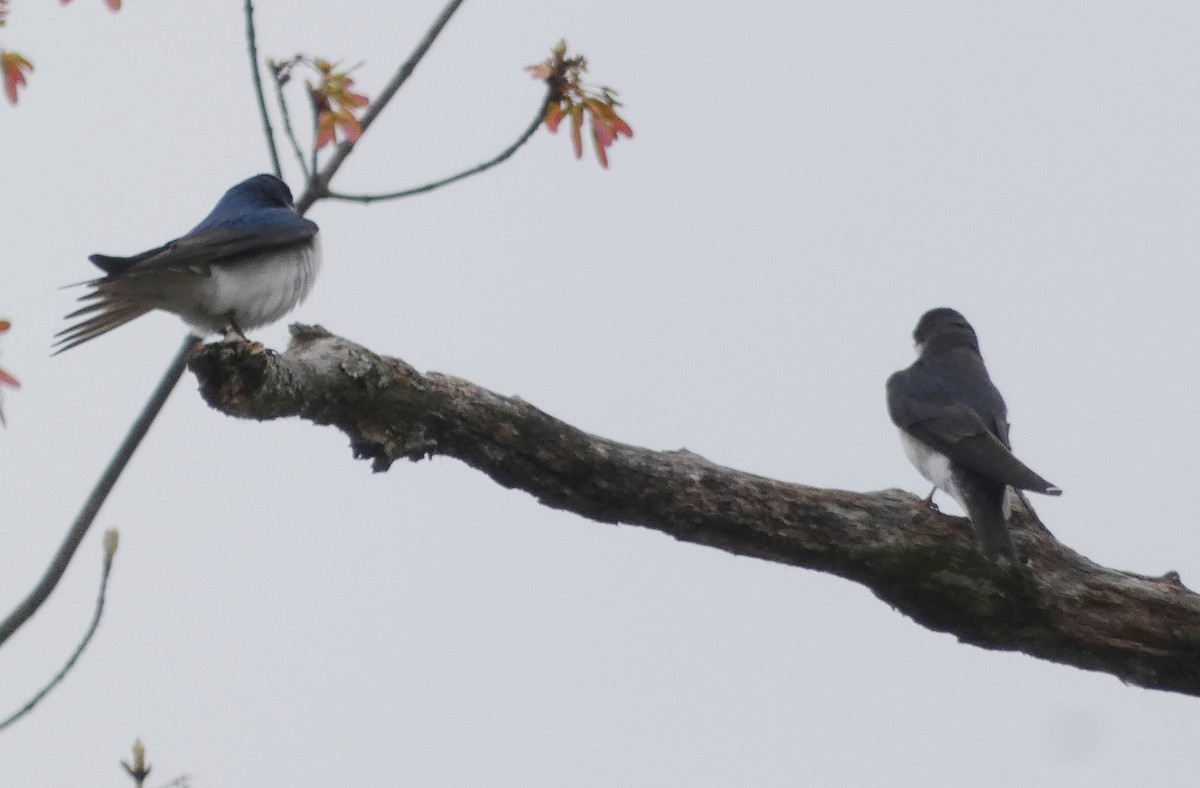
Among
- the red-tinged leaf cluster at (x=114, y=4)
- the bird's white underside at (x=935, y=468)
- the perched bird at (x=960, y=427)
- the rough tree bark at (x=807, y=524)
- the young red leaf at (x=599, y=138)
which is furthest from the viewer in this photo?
the bird's white underside at (x=935, y=468)

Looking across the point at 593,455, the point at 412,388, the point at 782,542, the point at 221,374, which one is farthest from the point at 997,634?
the point at 221,374

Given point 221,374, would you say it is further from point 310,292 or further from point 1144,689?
point 1144,689

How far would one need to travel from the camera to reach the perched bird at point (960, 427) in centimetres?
530

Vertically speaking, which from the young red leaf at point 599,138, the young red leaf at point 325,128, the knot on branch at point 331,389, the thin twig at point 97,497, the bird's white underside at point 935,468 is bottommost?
the thin twig at point 97,497

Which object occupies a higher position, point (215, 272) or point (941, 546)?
point (215, 272)

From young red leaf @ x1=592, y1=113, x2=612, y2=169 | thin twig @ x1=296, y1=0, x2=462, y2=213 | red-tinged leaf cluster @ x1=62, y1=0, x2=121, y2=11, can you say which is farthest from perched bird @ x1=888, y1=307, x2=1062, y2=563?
red-tinged leaf cluster @ x1=62, y1=0, x2=121, y2=11

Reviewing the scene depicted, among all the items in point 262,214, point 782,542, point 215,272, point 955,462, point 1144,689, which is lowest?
point 1144,689

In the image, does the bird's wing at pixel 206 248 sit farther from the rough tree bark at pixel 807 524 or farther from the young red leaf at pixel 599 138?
the young red leaf at pixel 599 138

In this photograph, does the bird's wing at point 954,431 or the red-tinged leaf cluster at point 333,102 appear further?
the bird's wing at point 954,431

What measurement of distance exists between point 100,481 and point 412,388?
1018mm

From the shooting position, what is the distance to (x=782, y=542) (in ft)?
15.8

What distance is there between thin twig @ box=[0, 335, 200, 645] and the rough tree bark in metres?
0.51

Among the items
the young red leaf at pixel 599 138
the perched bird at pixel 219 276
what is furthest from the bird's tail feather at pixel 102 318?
the young red leaf at pixel 599 138

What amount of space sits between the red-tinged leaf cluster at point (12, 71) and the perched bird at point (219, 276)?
4.70 feet
